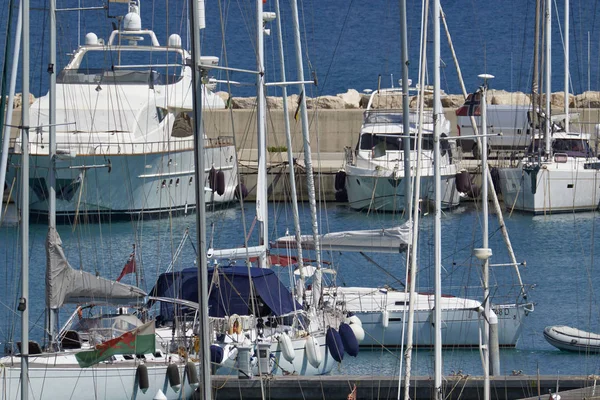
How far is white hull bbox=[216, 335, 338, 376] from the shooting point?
764 inches

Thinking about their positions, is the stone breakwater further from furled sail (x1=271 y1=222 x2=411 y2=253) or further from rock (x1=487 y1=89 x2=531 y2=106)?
furled sail (x1=271 y1=222 x2=411 y2=253)

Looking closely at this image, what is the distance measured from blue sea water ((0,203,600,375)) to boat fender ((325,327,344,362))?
2.54 ft

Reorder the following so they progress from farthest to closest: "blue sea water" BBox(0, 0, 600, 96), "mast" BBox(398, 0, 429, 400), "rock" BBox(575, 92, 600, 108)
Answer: "blue sea water" BBox(0, 0, 600, 96), "rock" BBox(575, 92, 600, 108), "mast" BBox(398, 0, 429, 400)

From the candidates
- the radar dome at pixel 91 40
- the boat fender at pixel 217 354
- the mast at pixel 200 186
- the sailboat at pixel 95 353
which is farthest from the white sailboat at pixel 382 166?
the mast at pixel 200 186

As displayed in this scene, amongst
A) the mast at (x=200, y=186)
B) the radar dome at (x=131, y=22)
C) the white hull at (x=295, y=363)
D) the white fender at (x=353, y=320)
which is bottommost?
the white hull at (x=295, y=363)

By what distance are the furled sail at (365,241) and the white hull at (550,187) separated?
12434 millimetres

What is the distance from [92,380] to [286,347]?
8.76 ft

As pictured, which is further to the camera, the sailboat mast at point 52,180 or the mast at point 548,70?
the mast at point 548,70

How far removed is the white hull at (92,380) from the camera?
1825 centimetres

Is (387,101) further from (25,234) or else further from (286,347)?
(25,234)

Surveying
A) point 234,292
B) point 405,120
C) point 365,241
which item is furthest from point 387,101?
point 234,292

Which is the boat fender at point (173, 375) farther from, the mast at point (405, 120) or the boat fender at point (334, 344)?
the mast at point (405, 120)

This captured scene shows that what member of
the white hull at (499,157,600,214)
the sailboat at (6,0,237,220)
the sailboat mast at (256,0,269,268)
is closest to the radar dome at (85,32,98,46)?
the sailboat at (6,0,237,220)

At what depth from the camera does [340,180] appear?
3666cm
